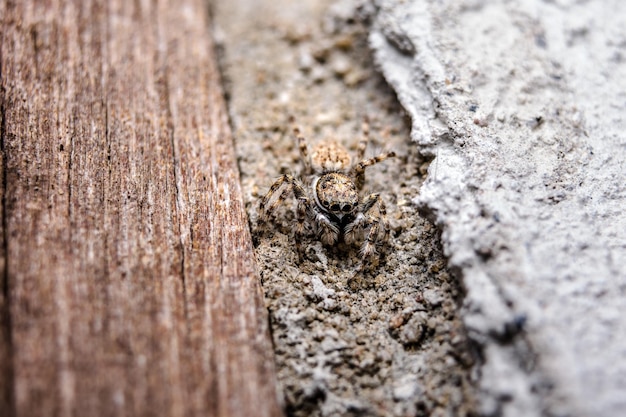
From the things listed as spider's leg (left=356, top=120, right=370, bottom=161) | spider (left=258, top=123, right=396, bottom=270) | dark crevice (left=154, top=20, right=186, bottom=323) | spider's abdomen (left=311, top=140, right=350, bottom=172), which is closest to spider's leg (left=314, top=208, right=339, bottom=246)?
spider (left=258, top=123, right=396, bottom=270)

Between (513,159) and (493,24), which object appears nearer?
(513,159)

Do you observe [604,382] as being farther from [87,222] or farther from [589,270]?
[87,222]

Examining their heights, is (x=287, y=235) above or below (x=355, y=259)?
above

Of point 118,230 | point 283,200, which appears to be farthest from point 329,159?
point 118,230

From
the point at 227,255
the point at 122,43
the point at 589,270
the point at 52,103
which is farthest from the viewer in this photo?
the point at 122,43

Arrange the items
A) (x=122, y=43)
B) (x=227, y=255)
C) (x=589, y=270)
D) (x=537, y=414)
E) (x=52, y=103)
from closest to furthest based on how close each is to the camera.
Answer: (x=537, y=414), (x=589, y=270), (x=227, y=255), (x=52, y=103), (x=122, y=43)

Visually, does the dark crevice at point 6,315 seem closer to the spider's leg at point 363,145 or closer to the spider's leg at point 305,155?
the spider's leg at point 305,155

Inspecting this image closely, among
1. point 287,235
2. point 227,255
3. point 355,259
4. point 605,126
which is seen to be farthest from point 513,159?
point 227,255

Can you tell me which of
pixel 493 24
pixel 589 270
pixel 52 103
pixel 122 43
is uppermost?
pixel 122 43
